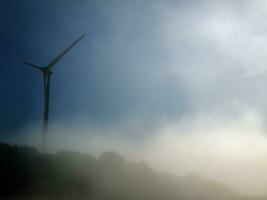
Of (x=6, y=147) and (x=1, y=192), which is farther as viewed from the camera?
(x=6, y=147)

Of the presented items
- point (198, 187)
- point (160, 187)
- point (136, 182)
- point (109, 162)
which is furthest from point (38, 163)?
point (198, 187)

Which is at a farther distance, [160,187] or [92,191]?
[160,187]

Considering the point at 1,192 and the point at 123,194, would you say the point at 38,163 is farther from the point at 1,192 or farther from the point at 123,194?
the point at 123,194

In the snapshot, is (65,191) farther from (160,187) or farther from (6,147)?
(160,187)

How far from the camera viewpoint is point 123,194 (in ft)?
254

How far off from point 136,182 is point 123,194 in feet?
24.3

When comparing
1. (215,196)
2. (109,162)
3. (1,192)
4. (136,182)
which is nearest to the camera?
(1,192)

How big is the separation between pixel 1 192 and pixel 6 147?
855 cm

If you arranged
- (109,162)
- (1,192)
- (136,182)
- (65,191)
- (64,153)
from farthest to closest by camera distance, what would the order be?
(136,182)
(109,162)
(64,153)
(65,191)
(1,192)

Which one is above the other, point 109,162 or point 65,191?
point 109,162

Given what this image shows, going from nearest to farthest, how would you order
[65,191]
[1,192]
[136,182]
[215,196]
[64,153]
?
[1,192] → [65,191] → [64,153] → [136,182] → [215,196]

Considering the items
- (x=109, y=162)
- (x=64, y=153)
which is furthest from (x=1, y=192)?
(x=109, y=162)

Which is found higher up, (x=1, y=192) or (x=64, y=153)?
(x=64, y=153)

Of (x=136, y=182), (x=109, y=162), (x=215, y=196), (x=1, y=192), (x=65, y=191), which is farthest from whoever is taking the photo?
(x=215, y=196)
